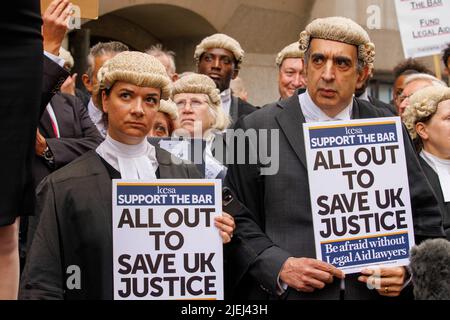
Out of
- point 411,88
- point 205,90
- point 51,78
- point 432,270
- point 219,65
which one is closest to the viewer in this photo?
point 432,270

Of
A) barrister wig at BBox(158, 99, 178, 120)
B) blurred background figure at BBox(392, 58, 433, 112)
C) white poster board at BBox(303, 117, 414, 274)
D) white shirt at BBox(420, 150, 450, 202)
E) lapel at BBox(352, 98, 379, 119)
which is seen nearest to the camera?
white poster board at BBox(303, 117, 414, 274)

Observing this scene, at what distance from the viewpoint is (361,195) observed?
385cm

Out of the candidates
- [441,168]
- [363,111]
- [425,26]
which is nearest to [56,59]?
[363,111]

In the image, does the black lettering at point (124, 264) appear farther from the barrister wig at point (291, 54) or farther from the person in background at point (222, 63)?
the barrister wig at point (291, 54)

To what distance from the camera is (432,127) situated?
507cm

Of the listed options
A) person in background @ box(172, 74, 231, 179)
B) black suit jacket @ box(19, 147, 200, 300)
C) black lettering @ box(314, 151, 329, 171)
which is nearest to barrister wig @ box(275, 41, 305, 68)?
person in background @ box(172, 74, 231, 179)

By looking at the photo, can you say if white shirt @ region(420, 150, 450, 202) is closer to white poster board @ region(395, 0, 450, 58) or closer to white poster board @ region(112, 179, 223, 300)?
white poster board @ region(112, 179, 223, 300)

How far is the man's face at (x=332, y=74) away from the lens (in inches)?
161

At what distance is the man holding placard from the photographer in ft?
12.5

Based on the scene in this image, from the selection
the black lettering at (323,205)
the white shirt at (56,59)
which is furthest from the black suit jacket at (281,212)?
the white shirt at (56,59)

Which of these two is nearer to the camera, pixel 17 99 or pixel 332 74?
pixel 17 99

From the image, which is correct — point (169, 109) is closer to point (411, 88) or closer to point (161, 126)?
point (161, 126)

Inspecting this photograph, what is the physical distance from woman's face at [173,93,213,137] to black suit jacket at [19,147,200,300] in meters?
2.12

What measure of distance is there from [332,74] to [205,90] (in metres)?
2.01
